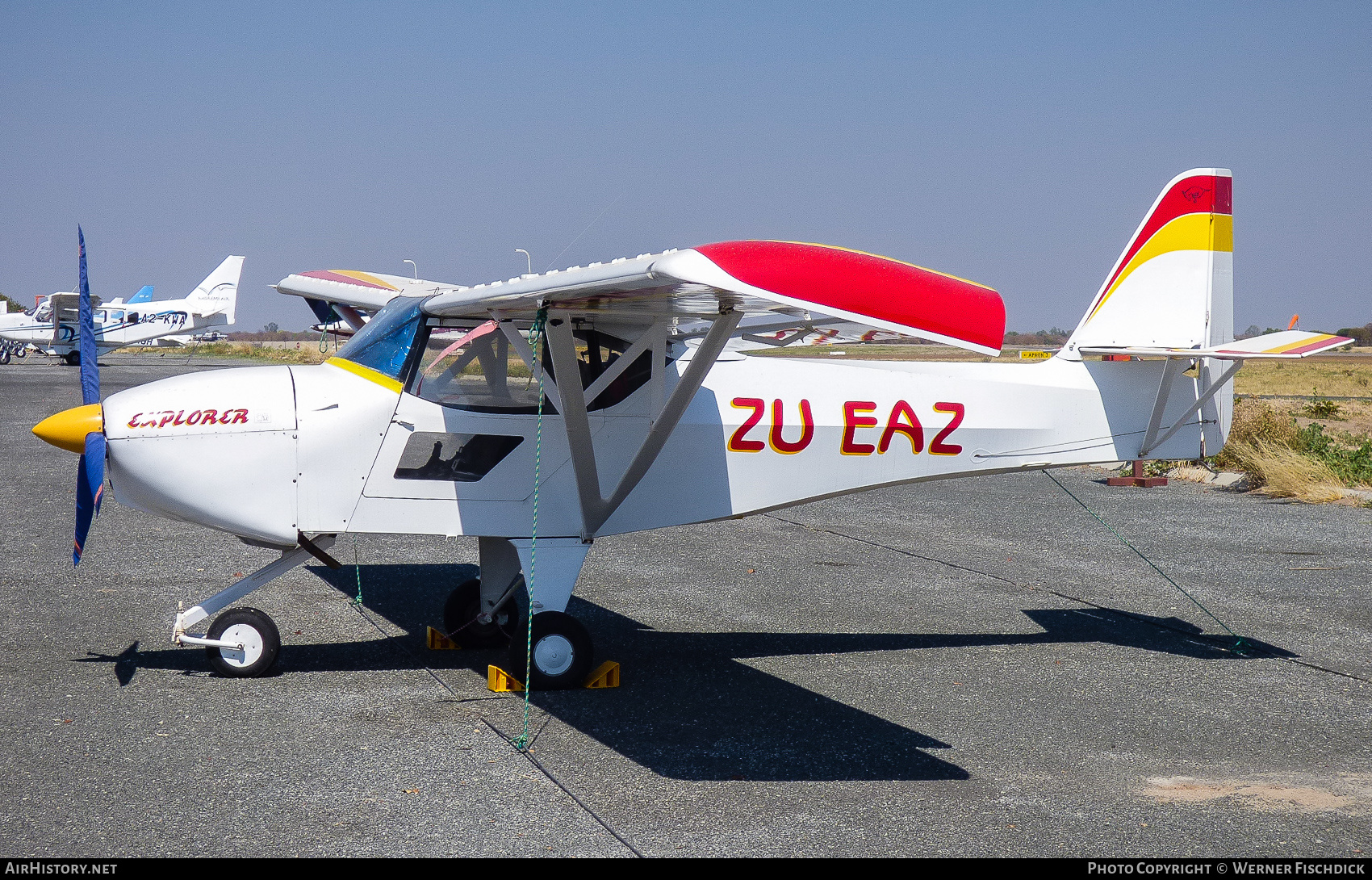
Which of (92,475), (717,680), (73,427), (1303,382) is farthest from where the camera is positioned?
(1303,382)

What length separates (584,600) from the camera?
8.53 meters

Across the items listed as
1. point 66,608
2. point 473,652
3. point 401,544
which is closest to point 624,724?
point 473,652

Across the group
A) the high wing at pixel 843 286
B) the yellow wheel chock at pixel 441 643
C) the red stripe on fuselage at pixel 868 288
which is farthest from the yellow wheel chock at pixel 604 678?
the red stripe on fuselage at pixel 868 288

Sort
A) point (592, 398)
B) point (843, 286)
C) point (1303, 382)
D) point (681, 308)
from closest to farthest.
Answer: point (843, 286) < point (681, 308) < point (592, 398) < point (1303, 382)

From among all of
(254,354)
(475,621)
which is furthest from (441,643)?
(254,354)

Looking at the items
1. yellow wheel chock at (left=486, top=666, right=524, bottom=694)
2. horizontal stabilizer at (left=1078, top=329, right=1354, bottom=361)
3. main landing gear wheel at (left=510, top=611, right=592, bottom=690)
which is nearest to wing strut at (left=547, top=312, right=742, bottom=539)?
main landing gear wheel at (left=510, top=611, right=592, bottom=690)

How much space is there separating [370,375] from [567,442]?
1209mm

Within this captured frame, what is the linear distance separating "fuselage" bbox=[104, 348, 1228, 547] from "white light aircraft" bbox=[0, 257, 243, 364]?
188 feet

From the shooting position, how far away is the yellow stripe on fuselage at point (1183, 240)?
25.2 feet

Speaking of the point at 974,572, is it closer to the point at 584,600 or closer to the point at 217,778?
the point at 584,600

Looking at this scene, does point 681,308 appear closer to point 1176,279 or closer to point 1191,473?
point 1176,279

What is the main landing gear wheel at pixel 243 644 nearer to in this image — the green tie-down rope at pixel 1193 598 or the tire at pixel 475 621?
the tire at pixel 475 621

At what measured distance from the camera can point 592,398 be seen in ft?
20.3

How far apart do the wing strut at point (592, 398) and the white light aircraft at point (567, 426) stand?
1 centimetres
